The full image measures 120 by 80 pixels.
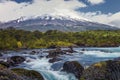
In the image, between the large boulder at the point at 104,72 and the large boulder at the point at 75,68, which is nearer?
the large boulder at the point at 104,72

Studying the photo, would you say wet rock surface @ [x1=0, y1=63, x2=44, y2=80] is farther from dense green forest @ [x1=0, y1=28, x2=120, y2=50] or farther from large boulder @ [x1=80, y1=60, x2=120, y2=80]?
dense green forest @ [x1=0, y1=28, x2=120, y2=50]

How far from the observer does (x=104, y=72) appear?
33.0m

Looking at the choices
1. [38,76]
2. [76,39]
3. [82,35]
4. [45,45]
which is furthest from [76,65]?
[82,35]

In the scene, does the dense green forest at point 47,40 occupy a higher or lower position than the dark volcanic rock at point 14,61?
lower

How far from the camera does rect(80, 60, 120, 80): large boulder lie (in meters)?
32.8

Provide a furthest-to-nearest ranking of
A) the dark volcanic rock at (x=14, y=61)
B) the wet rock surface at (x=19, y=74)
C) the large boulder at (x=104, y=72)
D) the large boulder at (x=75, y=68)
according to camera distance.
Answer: the dark volcanic rock at (x=14, y=61) < the large boulder at (x=75, y=68) < the large boulder at (x=104, y=72) < the wet rock surface at (x=19, y=74)

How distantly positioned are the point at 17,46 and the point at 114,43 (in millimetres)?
43344

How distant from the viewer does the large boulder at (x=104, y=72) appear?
107 feet

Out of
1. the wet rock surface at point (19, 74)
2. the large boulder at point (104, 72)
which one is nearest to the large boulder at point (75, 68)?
the large boulder at point (104, 72)

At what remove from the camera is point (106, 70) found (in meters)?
33.2

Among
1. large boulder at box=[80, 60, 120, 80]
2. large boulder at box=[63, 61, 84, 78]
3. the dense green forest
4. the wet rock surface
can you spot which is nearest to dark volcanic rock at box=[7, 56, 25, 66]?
large boulder at box=[63, 61, 84, 78]

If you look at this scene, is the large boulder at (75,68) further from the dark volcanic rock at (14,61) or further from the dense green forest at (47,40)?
the dense green forest at (47,40)

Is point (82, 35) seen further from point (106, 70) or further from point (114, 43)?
point (106, 70)

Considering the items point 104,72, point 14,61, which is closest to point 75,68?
point 104,72
